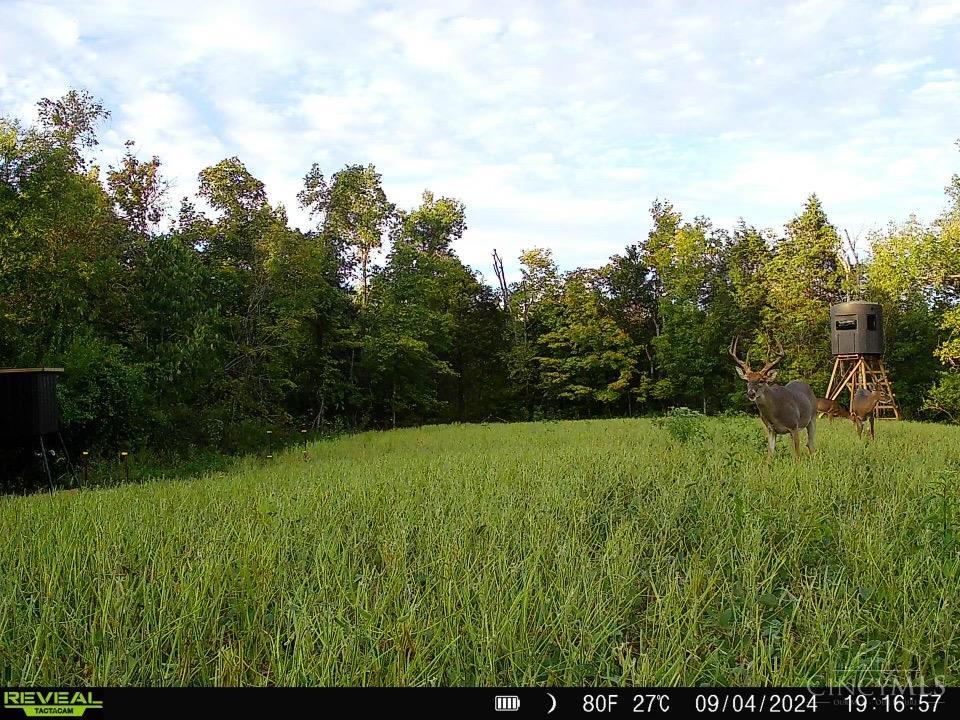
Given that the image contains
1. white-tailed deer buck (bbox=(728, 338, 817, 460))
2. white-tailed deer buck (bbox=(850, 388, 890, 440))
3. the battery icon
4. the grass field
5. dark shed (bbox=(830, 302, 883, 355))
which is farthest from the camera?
dark shed (bbox=(830, 302, 883, 355))

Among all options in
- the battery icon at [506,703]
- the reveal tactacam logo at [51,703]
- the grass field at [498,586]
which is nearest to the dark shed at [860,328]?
the grass field at [498,586]

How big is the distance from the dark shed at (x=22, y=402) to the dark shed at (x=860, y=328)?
2029cm

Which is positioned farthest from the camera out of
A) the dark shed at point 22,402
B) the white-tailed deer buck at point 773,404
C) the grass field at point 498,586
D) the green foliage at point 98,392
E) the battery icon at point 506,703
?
the green foliage at point 98,392

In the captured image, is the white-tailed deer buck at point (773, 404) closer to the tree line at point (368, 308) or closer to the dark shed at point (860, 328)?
the tree line at point (368, 308)

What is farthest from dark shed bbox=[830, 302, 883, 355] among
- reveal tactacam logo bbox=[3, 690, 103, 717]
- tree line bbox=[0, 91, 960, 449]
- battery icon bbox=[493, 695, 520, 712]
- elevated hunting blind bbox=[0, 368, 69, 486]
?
reveal tactacam logo bbox=[3, 690, 103, 717]

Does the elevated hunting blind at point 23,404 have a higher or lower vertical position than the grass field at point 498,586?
higher

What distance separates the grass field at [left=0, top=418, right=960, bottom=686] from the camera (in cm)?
267

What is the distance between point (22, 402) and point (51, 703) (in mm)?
8628

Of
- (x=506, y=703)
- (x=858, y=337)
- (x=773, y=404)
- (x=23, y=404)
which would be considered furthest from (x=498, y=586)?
(x=858, y=337)

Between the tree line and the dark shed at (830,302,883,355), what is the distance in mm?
5325

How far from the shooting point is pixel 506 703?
7.66 ft

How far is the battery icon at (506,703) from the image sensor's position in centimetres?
231

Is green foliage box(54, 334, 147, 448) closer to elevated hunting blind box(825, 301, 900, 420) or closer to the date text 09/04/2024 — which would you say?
the date text 09/04/2024

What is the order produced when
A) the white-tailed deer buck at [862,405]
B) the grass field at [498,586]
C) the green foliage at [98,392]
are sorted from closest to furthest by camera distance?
the grass field at [498,586], the green foliage at [98,392], the white-tailed deer buck at [862,405]
